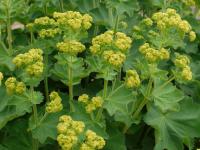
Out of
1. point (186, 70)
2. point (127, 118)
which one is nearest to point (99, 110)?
point (127, 118)

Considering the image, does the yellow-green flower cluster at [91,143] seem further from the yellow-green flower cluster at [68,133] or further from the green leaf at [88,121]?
the green leaf at [88,121]

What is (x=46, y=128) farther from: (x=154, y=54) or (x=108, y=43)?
(x=154, y=54)

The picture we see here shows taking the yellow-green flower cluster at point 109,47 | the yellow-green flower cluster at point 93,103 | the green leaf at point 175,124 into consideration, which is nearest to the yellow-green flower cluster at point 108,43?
the yellow-green flower cluster at point 109,47

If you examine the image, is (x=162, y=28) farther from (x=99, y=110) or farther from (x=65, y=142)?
(x=65, y=142)

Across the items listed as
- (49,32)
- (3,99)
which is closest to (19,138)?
(3,99)

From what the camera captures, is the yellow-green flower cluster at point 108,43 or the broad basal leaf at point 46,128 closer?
the yellow-green flower cluster at point 108,43

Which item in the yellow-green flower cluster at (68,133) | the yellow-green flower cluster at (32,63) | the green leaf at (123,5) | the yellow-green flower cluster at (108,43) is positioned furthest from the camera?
the green leaf at (123,5)

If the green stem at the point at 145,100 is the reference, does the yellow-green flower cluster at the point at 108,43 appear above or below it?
above

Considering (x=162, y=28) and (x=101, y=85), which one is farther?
(x=101, y=85)
